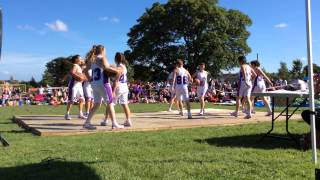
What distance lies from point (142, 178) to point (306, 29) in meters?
2.76

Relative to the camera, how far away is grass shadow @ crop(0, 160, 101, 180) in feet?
19.4

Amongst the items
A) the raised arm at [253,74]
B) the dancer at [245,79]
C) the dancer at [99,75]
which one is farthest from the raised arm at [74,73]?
the raised arm at [253,74]

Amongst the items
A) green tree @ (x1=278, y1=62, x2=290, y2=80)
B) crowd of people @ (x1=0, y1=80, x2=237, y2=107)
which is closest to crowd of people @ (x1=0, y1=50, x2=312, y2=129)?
crowd of people @ (x1=0, y1=80, x2=237, y2=107)

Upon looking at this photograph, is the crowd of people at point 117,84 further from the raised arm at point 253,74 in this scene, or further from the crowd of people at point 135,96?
the crowd of people at point 135,96

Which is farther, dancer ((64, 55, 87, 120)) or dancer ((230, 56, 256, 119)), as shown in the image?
dancer ((230, 56, 256, 119))

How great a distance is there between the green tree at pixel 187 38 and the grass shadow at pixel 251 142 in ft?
162

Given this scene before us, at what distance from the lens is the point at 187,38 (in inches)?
2366

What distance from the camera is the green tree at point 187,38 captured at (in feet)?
192

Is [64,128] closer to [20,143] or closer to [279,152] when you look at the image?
[20,143]

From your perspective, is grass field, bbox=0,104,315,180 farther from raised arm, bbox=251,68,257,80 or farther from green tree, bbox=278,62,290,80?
green tree, bbox=278,62,290,80

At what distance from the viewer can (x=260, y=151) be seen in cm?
743

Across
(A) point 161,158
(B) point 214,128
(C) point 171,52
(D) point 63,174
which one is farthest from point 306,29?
(C) point 171,52

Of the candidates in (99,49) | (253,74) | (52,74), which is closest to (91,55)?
(99,49)

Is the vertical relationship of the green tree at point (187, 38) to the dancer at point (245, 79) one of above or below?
above
